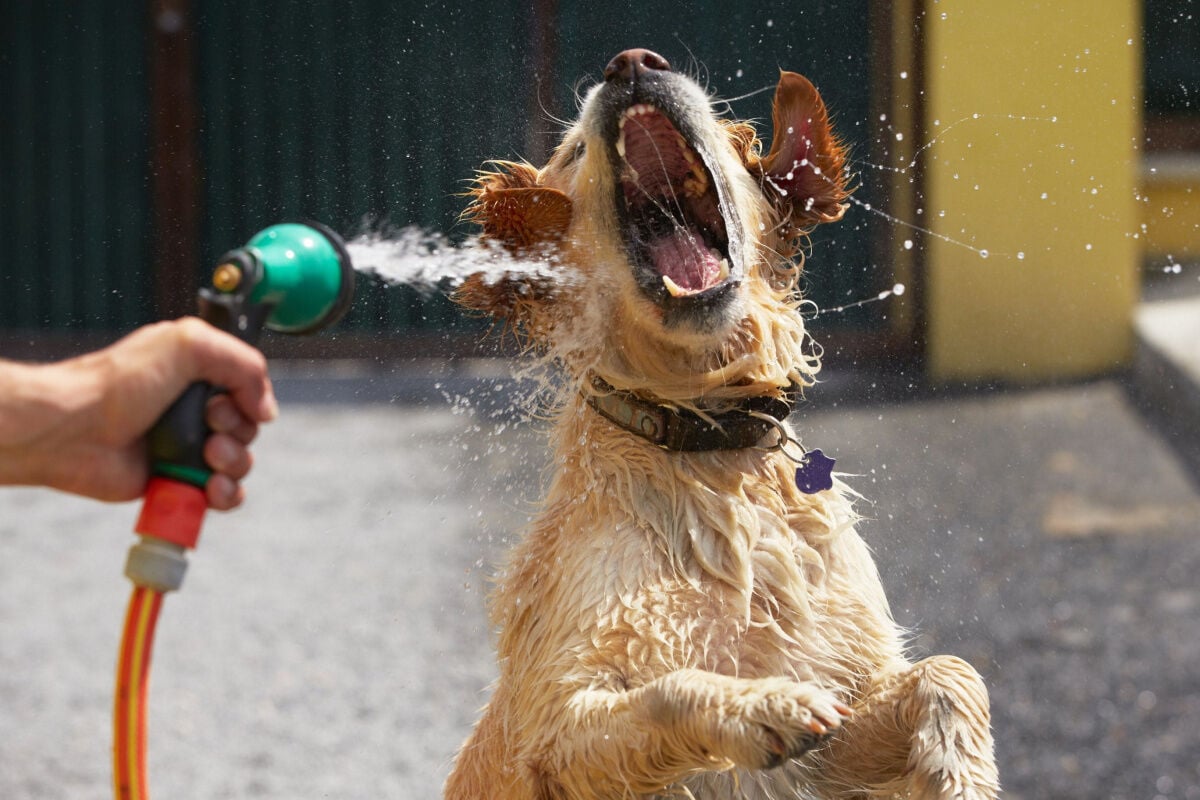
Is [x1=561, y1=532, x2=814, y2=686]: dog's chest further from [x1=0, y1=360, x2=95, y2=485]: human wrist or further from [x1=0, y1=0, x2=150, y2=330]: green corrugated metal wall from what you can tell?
[x1=0, y1=0, x2=150, y2=330]: green corrugated metal wall

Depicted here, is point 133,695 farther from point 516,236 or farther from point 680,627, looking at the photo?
point 516,236

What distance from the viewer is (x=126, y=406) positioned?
148 cm

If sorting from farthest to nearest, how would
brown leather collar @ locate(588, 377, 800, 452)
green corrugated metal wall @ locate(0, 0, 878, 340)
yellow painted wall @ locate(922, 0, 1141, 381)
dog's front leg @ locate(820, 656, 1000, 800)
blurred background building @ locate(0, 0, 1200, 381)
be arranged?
yellow painted wall @ locate(922, 0, 1141, 381), blurred background building @ locate(0, 0, 1200, 381), green corrugated metal wall @ locate(0, 0, 878, 340), brown leather collar @ locate(588, 377, 800, 452), dog's front leg @ locate(820, 656, 1000, 800)

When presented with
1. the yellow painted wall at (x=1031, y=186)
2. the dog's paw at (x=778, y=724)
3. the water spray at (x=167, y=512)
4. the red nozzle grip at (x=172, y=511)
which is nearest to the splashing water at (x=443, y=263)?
A: the water spray at (x=167, y=512)

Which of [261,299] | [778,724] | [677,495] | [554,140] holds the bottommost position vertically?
[778,724]

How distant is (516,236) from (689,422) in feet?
1.65

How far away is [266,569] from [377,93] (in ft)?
8.90

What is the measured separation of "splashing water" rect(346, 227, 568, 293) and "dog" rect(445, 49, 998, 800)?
0.7 inches

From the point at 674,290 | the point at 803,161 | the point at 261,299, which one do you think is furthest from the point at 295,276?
the point at 803,161

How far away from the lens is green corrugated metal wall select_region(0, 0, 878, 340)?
3.34 m

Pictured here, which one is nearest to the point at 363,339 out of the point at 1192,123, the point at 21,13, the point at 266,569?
the point at 266,569

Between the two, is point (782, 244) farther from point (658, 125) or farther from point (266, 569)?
point (266, 569)

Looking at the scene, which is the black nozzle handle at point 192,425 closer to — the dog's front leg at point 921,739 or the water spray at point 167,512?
the water spray at point 167,512

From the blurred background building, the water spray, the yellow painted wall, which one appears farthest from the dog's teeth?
the yellow painted wall
